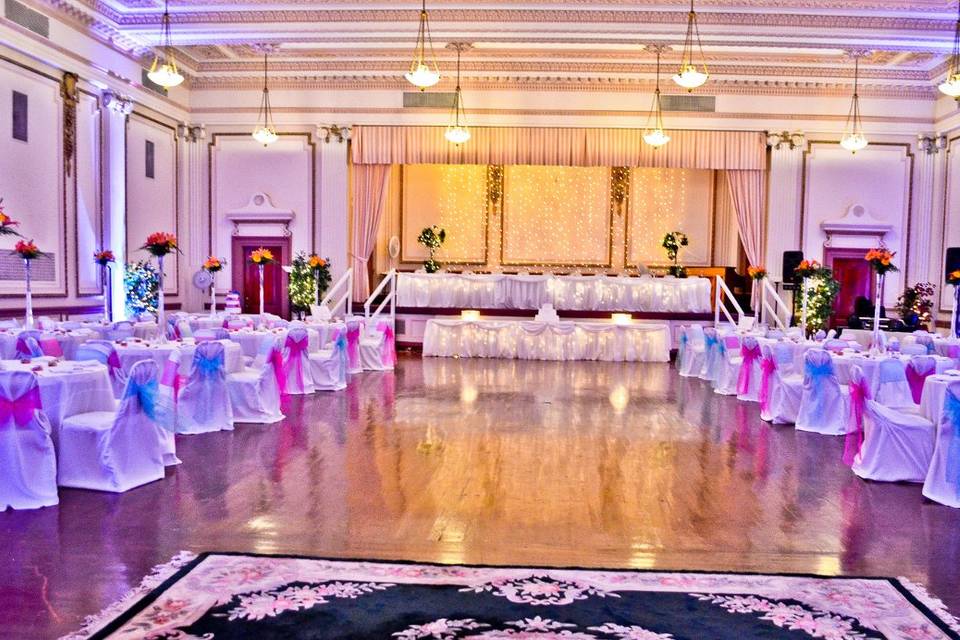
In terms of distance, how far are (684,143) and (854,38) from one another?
366 centimetres

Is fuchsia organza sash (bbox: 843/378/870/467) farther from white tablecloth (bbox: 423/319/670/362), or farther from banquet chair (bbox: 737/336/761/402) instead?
white tablecloth (bbox: 423/319/670/362)

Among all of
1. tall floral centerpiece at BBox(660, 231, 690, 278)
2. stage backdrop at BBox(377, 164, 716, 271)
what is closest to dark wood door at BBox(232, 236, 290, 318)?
stage backdrop at BBox(377, 164, 716, 271)

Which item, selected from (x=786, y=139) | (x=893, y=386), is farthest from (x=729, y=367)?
(x=786, y=139)

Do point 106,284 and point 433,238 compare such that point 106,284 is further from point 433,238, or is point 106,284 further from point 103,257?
point 433,238

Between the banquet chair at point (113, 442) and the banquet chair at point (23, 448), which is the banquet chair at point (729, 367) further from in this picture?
the banquet chair at point (23, 448)

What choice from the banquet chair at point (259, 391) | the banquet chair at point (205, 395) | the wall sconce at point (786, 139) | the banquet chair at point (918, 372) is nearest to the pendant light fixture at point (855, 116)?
the wall sconce at point (786, 139)

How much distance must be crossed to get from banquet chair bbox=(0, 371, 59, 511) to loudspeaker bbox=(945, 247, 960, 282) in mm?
13222

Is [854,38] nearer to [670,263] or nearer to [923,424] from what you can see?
[670,263]

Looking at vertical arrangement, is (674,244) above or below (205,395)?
Answer: above

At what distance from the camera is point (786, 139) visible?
14.1m

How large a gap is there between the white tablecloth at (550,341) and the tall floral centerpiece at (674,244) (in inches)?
113

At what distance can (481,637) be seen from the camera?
8.96 ft

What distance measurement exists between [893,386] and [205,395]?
5369 mm

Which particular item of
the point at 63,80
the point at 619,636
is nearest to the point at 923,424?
the point at 619,636
